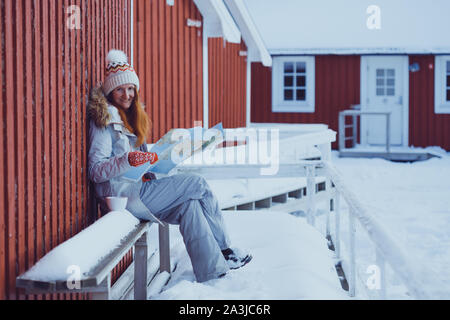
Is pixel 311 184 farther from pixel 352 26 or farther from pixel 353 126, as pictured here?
pixel 352 26

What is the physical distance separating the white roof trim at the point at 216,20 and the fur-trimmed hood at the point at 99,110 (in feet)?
17.2

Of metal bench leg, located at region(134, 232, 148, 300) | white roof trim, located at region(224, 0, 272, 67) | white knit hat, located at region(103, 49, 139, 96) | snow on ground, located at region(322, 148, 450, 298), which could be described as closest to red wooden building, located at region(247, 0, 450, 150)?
snow on ground, located at region(322, 148, 450, 298)

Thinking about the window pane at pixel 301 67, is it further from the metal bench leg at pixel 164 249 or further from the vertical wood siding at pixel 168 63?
the metal bench leg at pixel 164 249

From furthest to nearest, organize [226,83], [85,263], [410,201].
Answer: [226,83]
[410,201]
[85,263]

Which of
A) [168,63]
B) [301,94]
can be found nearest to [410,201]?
[168,63]

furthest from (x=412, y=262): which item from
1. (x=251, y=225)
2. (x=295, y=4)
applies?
(x=295, y=4)

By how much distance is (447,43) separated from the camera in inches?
645

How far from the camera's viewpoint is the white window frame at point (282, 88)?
1675 cm

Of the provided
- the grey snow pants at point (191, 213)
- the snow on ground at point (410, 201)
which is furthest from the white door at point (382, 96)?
the grey snow pants at point (191, 213)

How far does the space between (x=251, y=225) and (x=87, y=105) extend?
2.06 m

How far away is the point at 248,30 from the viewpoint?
494 inches

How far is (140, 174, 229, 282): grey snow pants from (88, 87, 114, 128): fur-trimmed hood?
461 mm

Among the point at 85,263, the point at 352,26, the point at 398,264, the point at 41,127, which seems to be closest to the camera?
the point at 398,264

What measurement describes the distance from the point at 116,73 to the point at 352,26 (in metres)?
16.4
